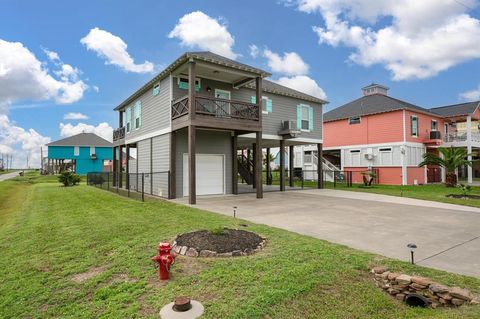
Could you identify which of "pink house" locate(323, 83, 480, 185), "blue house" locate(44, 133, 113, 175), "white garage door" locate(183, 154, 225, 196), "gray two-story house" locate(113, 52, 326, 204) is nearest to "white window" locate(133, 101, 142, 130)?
"gray two-story house" locate(113, 52, 326, 204)

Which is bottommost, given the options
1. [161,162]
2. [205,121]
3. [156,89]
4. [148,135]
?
[161,162]

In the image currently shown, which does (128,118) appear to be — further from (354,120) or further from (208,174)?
(354,120)

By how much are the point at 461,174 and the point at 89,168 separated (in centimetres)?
4687

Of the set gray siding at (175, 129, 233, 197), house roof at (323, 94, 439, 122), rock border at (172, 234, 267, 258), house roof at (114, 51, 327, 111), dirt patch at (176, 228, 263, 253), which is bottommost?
rock border at (172, 234, 267, 258)

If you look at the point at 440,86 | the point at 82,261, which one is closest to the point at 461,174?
the point at 440,86

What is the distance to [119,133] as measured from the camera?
21.9 metres

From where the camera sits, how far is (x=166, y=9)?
14.5 m

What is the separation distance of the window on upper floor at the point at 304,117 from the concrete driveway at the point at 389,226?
8.52 meters

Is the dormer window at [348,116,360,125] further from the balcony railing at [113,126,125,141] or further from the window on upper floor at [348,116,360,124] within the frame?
the balcony railing at [113,126,125,141]

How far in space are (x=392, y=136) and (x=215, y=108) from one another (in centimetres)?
1601

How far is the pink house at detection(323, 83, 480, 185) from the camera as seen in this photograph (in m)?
23.4

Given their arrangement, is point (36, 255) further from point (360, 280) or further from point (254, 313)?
point (360, 280)

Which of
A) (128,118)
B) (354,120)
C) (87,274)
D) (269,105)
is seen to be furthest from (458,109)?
(87,274)

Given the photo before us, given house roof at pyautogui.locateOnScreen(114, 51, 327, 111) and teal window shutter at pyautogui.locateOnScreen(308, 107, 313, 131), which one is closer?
house roof at pyautogui.locateOnScreen(114, 51, 327, 111)
